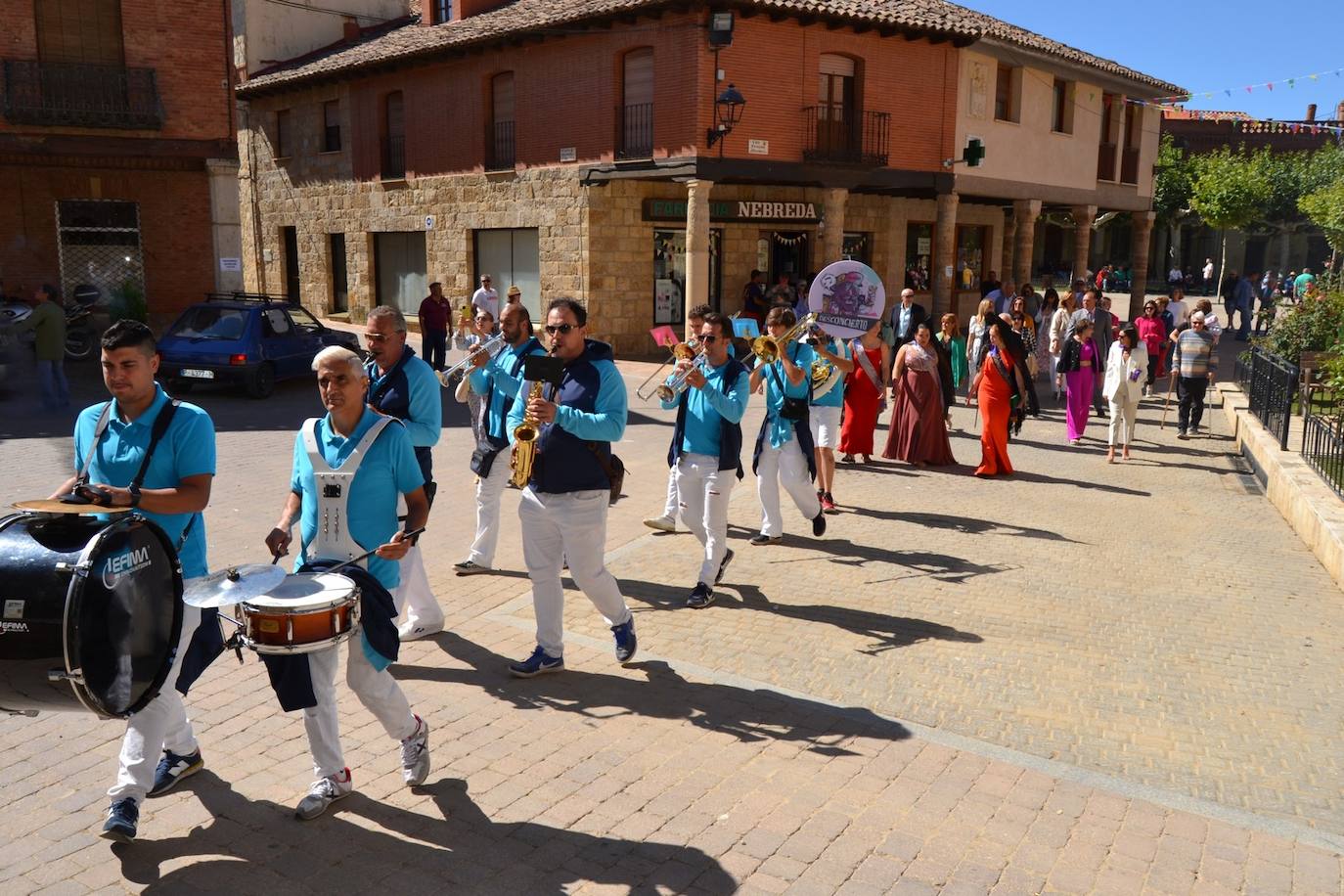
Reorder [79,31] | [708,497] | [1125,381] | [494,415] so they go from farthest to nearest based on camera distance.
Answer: [79,31] < [1125,381] < [494,415] < [708,497]

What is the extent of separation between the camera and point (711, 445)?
23.1 feet

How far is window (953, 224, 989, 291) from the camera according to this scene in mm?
29047

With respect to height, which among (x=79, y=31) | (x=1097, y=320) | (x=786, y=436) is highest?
(x=79, y=31)

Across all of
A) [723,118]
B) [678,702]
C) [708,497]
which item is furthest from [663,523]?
[723,118]

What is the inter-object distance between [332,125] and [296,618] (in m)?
27.6

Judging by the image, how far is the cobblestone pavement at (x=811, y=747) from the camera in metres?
4.14

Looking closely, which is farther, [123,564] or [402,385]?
[402,385]

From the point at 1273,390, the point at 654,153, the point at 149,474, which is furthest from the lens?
the point at 654,153

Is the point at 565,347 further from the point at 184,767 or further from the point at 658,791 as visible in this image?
the point at 184,767

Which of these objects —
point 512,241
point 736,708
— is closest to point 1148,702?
point 736,708

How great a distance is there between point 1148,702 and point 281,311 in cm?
1478

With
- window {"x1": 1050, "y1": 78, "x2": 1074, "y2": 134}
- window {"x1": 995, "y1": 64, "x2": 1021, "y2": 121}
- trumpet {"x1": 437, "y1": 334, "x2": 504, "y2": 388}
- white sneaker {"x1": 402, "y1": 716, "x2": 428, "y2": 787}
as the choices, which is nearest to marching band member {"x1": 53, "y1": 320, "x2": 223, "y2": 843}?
white sneaker {"x1": 402, "y1": 716, "x2": 428, "y2": 787}

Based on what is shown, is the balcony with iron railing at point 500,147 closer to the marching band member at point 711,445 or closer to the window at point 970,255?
the window at point 970,255

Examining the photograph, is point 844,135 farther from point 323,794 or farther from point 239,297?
point 323,794
